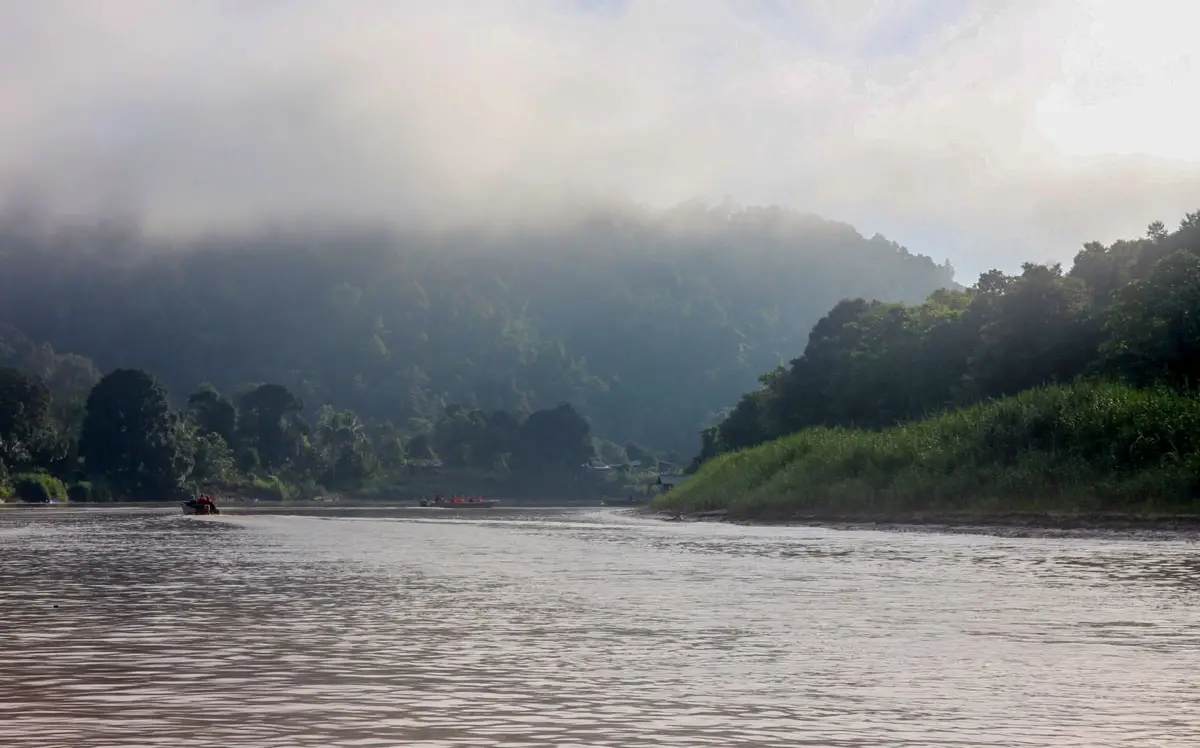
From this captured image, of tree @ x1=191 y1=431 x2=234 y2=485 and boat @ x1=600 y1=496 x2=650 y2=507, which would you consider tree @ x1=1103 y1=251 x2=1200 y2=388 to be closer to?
boat @ x1=600 y1=496 x2=650 y2=507

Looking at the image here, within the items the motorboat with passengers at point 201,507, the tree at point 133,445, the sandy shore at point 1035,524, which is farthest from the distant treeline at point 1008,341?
the tree at point 133,445

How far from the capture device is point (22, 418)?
156375mm

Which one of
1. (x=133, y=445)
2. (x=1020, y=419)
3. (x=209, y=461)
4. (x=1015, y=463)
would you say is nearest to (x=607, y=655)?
(x=1015, y=463)

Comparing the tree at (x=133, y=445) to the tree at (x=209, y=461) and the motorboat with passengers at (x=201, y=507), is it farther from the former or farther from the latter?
the motorboat with passengers at (x=201, y=507)

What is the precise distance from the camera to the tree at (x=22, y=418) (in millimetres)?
154125

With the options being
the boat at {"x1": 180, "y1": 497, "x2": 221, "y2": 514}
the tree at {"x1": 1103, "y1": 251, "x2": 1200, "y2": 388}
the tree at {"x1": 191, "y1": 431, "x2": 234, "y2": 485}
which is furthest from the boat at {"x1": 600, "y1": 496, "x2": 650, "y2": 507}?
the tree at {"x1": 1103, "y1": 251, "x2": 1200, "y2": 388}

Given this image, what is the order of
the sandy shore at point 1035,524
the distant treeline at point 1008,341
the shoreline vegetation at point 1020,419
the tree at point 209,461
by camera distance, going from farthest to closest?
the tree at point 209,461 < the distant treeline at point 1008,341 < the shoreline vegetation at point 1020,419 < the sandy shore at point 1035,524

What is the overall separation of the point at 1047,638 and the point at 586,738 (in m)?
7.74

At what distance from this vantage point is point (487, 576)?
86.0ft

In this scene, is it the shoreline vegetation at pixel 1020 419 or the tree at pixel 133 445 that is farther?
the tree at pixel 133 445

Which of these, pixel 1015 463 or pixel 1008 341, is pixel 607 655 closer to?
pixel 1015 463

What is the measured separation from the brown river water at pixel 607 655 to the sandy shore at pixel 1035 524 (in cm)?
1157

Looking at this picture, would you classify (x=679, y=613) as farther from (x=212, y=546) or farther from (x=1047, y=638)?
(x=212, y=546)

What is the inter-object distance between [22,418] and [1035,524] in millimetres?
137388
